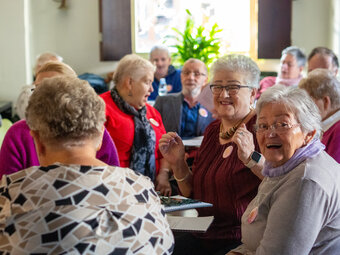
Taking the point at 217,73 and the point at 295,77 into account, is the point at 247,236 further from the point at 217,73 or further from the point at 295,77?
the point at 295,77

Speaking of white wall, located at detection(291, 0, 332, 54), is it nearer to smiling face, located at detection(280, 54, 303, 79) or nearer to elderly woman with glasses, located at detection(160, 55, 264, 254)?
smiling face, located at detection(280, 54, 303, 79)

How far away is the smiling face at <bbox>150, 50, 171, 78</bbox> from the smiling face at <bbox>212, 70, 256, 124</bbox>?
3.37 m

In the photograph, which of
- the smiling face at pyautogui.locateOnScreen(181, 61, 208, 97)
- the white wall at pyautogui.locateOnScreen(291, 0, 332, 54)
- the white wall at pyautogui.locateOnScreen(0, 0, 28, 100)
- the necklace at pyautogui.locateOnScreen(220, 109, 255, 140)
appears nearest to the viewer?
the necklace at pyautogui.locateOnScreen(220, 109, 255, 140)

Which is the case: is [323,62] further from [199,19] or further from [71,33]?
[71,33]

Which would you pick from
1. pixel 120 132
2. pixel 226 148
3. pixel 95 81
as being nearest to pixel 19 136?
pixel 226 148

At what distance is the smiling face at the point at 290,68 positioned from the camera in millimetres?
6199

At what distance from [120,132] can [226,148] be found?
41.7 inches

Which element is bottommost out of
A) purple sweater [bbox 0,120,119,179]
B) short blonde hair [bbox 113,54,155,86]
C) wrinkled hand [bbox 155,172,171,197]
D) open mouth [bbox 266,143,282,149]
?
wrinkled hand [bbox 155,172,171,197]

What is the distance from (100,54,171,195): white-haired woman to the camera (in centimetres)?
359

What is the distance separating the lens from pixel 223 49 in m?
7.62

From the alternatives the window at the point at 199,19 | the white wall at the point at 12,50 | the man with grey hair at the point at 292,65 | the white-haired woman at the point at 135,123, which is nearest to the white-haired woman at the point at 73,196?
the white-haired woman at the point at 135,123

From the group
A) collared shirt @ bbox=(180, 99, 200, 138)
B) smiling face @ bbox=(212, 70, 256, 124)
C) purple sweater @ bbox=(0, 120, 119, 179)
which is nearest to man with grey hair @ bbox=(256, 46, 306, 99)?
collared shirt @ bbox=(180, 99, 200, 138)

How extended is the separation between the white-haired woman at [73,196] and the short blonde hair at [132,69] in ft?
6.90

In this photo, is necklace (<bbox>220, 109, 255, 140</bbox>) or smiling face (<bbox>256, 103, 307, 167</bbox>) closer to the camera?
smiling face (<bbox>256, 103, 307, 167</bbox>)
